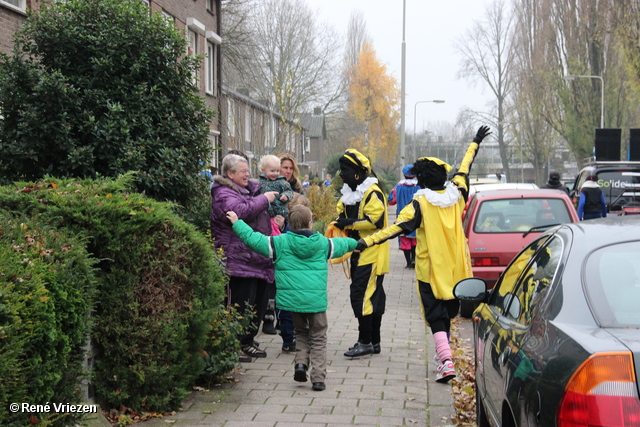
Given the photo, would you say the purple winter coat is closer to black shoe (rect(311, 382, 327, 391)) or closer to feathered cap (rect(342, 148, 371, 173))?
feathered cap (rect(342, 148, 371, 173))

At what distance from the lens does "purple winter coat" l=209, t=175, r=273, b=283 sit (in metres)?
6.38

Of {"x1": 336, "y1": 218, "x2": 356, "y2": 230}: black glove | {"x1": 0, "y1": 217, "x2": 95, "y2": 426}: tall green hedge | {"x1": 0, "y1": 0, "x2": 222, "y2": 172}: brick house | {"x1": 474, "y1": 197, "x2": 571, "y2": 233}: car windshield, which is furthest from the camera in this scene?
{"x1": 0, "y1": 0, "x2": 222, "y2": 172}: brick house

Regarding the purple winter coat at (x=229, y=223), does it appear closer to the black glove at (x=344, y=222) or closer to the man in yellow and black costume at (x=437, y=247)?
the black glove at (x=344, y=222)

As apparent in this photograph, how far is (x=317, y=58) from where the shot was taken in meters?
46.6

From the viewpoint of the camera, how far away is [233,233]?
6520 mm

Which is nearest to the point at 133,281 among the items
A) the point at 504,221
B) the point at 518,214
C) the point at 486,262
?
the point at 486,262

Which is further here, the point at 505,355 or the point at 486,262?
the point at 486,262

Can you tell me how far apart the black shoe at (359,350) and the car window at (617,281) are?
4.16m

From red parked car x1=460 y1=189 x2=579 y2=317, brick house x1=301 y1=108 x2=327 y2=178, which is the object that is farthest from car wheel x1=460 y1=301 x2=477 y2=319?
brick house x1=301 y1=108 x2=327 y2=178

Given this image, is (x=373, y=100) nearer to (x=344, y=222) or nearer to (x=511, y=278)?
(x=344, y=222)

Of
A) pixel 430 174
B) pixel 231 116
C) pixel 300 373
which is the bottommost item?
pixel 300 373

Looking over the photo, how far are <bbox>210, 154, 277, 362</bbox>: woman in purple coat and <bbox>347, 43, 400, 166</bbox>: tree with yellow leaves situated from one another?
62679 mm

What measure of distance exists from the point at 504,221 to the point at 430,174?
160 inches

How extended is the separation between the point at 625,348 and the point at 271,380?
407cm
